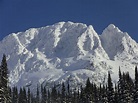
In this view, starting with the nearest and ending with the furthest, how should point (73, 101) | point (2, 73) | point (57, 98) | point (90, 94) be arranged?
point (2, 73) → point (90, 94) → point (73, 101) → point (57, 98)

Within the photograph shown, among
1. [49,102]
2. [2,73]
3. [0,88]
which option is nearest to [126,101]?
[2,73]

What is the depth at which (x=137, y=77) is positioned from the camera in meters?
93.4

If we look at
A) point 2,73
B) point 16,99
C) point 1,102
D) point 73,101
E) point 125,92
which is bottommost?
point 1,102

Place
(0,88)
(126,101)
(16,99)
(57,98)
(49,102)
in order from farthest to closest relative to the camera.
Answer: (49,102) → (16,99) → (57,98) → (126,101) → (0,88)

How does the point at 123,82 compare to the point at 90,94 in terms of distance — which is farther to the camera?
the point at 90,94

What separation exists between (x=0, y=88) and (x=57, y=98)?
108 metres

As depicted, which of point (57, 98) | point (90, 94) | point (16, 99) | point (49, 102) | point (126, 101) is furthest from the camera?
point (49, 102)

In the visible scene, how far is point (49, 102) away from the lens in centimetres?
19162

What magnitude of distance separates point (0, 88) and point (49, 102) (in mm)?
134626

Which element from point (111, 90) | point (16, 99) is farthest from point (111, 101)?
point (16, 99)

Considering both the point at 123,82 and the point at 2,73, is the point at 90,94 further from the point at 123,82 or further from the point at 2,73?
the point at 2,73

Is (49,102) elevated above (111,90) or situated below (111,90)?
above

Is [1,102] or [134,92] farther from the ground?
[134,92]

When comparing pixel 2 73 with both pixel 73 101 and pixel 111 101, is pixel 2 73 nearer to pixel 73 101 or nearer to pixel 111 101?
pixel 111 101
